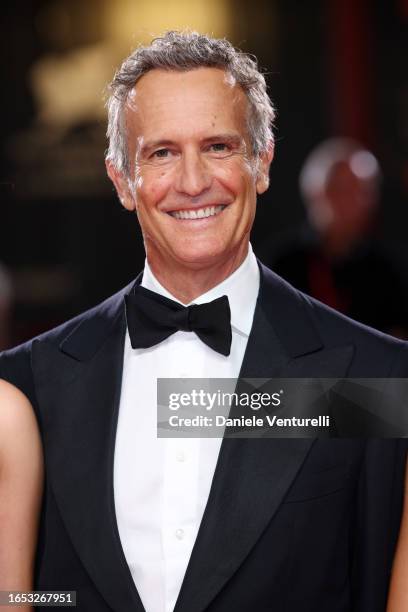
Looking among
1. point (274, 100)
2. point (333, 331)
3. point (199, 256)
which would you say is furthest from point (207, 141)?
point (274, 100)

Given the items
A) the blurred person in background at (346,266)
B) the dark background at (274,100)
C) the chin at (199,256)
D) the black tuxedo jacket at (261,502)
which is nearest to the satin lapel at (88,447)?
the black tuxedo jacket at (261,502)

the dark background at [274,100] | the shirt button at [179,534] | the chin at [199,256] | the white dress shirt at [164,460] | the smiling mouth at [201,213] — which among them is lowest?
the shirt button at [179,534]

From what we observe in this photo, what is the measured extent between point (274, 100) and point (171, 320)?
2811 mm

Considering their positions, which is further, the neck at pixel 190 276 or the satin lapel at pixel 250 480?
the neck at pixel 190 276

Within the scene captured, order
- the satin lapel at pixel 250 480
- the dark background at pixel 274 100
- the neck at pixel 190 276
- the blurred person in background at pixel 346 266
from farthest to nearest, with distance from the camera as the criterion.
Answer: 1. the dark background at pixel 274 100
2. the blurred person in background at pixel 346 266
3. the neck at pixel 190 276
4. the satin lapel at pixel 250 480

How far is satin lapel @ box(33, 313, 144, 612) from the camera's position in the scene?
115 cm

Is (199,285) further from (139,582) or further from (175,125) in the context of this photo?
(139,582)

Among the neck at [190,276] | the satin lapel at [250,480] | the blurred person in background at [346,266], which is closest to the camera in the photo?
the satin lapel at [250,480]

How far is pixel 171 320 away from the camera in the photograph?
48.9 inches

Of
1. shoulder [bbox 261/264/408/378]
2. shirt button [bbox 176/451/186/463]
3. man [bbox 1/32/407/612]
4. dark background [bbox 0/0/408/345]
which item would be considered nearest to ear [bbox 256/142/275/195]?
man [bbox 1/32/407/612]

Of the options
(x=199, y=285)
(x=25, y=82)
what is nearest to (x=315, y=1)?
(x=25, y=82)

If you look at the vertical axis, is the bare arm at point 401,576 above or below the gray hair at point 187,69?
below

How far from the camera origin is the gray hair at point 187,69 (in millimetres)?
1192

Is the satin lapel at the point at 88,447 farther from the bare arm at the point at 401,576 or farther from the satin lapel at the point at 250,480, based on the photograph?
the bare arm at the point at 401,576
